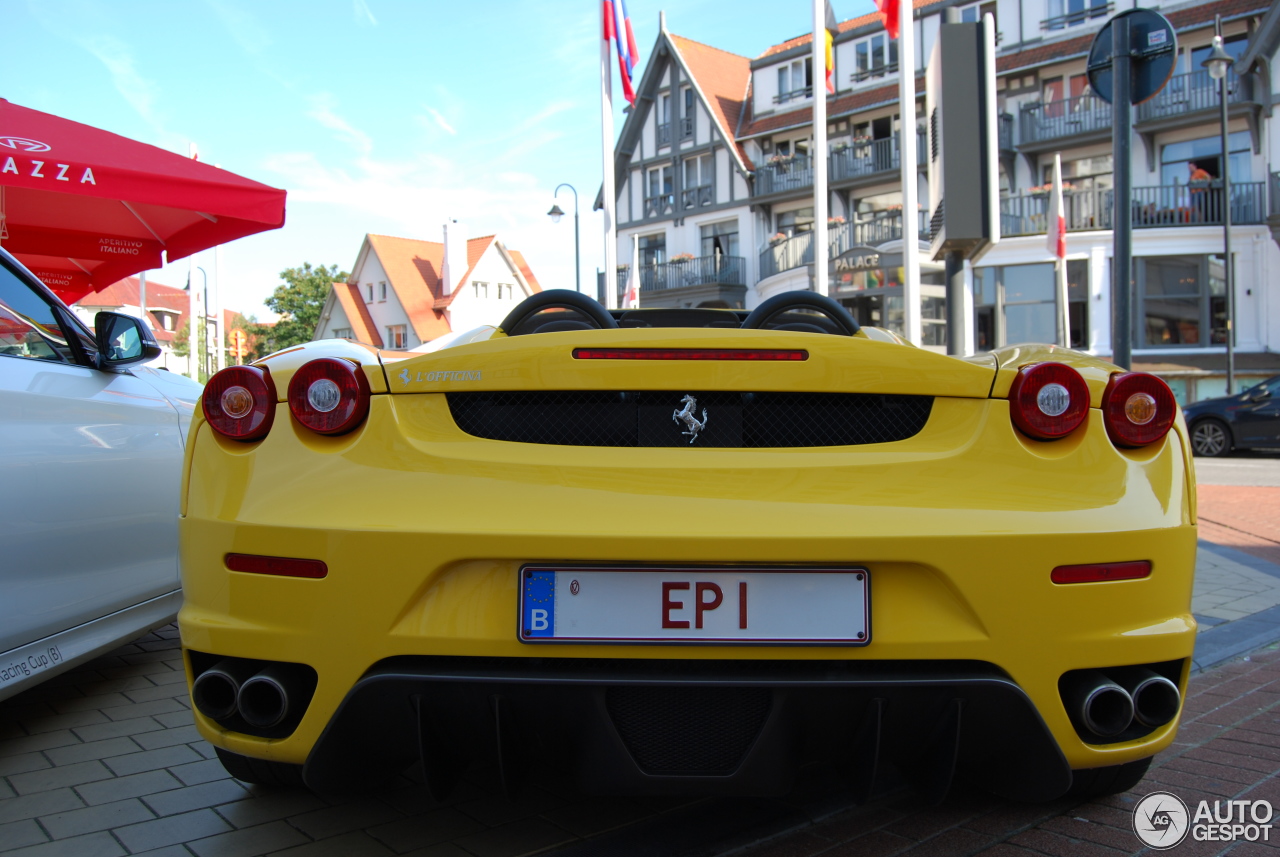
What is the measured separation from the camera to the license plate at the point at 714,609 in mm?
1740

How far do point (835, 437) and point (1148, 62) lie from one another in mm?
4504

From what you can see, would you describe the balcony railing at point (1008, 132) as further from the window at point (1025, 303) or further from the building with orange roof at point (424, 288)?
the building with orange roof at point (424, 288)

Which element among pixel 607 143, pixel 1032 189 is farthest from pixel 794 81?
pixel 607 143

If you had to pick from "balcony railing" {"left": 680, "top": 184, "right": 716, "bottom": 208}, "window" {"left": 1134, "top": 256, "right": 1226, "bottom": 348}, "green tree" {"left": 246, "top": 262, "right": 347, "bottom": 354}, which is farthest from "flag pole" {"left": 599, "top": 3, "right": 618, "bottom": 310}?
"green tree" {"left": 246, "top": 262, "right": 347, "bottom": 354}

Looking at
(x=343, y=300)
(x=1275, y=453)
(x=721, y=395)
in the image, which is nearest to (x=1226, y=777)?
(x=721, y=395)

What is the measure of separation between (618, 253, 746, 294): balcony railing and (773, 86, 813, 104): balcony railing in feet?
19.3

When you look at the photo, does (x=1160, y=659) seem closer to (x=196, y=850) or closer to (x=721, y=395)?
(x=721, y=395)

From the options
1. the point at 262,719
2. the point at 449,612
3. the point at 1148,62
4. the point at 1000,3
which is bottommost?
the point at 262,719

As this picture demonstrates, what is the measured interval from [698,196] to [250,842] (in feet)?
124

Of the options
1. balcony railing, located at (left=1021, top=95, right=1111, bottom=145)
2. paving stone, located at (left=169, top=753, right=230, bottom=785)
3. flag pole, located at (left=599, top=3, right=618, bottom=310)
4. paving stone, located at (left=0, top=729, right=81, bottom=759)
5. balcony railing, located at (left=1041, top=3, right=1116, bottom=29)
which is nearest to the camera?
paving stone, located at (left=169, top=753, right=230, bottom=785)

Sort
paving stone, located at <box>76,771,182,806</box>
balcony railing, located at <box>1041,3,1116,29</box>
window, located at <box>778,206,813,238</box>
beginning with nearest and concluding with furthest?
paving stone, located at <box>76,771,182,806</box> < balcony railing, located at <box>1041,3,1116,29</box> < window, located at <box>778,206,813,238</box>

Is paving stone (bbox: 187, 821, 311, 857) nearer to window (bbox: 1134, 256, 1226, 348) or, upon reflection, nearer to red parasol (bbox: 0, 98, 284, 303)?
red parasol (bbox: 0, 98, 284, 303)

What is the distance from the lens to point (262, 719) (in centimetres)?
186

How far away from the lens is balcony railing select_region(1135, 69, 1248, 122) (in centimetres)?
2517
